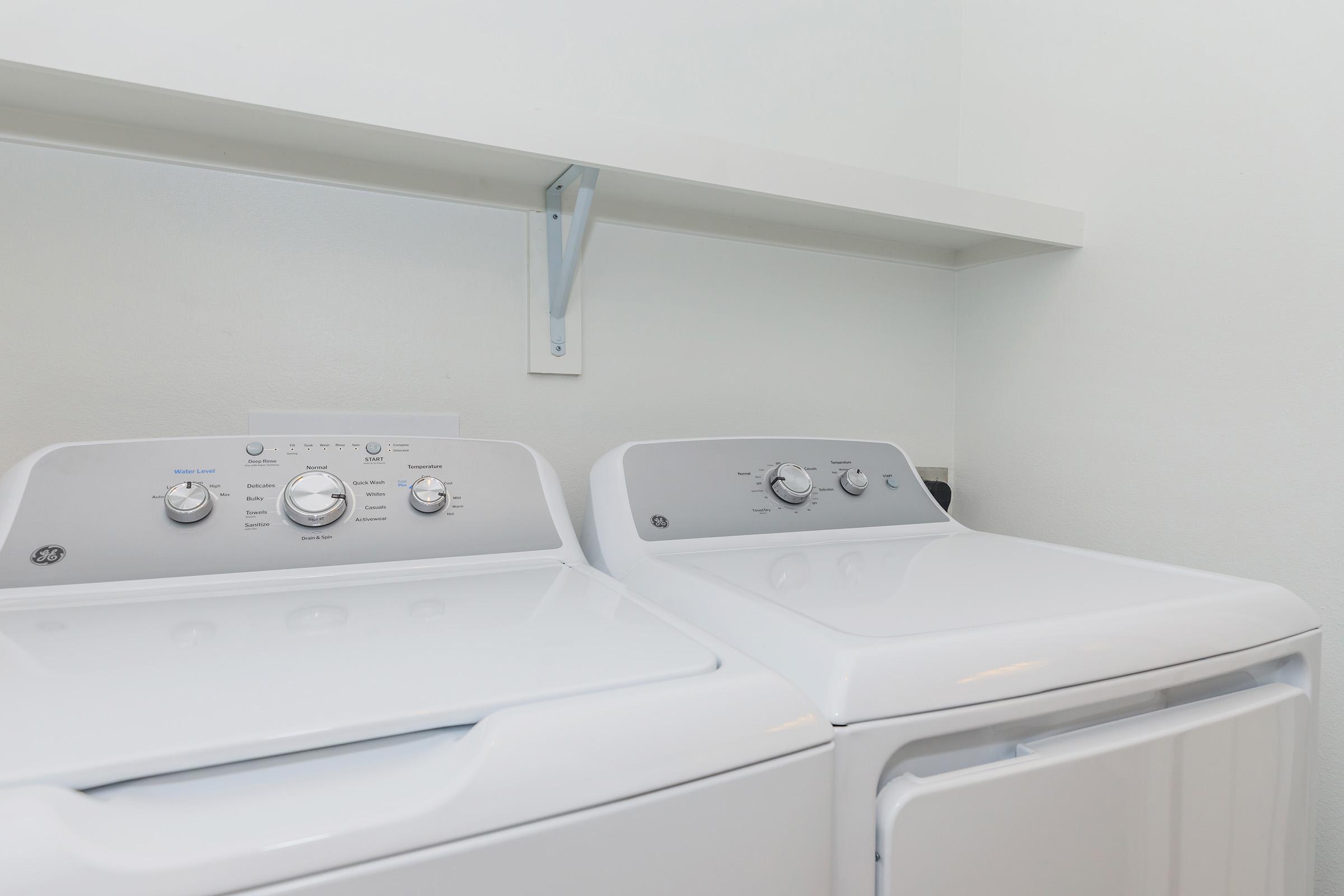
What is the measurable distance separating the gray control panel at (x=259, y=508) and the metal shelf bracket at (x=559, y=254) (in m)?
0.35

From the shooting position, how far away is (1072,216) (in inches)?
51.9

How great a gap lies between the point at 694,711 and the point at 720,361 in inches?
38.7

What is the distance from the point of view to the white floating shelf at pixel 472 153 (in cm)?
83

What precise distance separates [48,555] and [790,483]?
86 centimetres

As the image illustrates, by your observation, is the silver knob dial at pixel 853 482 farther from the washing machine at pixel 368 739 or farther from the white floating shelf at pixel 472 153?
the washing machine at pixel 368 739

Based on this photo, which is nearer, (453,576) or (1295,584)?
(453,576)

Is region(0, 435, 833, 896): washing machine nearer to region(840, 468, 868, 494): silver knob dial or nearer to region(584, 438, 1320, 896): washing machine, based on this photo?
region(584, 438, 1320, 896): washing machine

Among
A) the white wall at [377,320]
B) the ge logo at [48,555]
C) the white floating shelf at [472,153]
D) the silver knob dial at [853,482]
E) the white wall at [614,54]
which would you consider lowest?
the ge logo at [48,555]

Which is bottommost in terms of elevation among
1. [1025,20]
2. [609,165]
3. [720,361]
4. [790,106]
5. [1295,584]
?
[1295,584]

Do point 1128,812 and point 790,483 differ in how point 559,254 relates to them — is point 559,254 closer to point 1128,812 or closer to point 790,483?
point 790,483

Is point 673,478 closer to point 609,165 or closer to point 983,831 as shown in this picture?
point 609,165

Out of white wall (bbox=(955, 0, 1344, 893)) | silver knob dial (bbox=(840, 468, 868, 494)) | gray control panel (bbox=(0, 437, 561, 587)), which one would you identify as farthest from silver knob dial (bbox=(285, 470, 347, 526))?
white wall (bbox=(955, 0, 1344, 893))

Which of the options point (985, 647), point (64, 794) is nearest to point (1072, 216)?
point (985, 647)

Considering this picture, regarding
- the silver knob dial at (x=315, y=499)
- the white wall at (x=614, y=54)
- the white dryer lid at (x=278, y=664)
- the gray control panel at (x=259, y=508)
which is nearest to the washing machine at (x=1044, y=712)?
the white dryer lid at (x=278, y=664)
